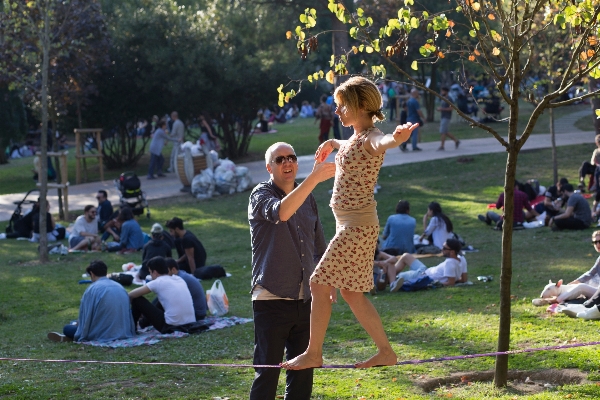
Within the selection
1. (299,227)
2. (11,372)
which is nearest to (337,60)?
(299,227)

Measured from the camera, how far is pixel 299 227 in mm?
5172

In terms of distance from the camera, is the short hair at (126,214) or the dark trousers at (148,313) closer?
the dark trousers at (148,313)

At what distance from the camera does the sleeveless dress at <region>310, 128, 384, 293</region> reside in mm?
4551

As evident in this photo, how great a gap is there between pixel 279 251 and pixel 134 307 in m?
5.85

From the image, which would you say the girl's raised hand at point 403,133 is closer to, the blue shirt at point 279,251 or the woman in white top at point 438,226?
the blue shirt at point 279,251

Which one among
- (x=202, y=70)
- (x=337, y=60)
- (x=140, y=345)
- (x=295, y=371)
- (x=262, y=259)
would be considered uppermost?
(x=202, y=70)

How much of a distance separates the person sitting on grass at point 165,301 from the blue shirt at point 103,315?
385mm

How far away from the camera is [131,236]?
16.9 m

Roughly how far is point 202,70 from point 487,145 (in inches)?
375

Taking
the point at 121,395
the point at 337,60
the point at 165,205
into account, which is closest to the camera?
the point at 337,60

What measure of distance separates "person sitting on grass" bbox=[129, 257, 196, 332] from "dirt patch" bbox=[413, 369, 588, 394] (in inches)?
153

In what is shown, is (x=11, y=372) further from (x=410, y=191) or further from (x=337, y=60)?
(x=410, y=191)

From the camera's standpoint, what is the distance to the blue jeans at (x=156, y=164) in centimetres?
2631

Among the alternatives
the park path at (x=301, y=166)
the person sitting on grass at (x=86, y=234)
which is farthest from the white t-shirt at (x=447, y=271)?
the park path at (x=301, y=166)
